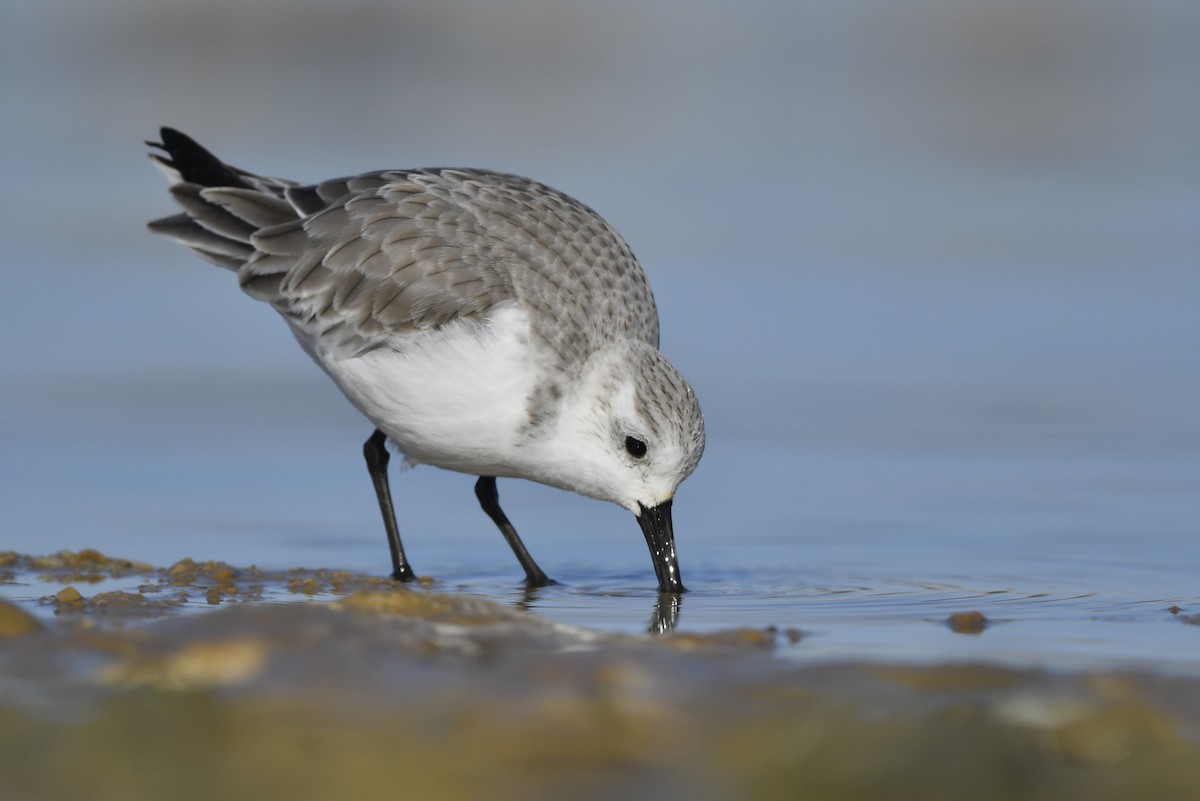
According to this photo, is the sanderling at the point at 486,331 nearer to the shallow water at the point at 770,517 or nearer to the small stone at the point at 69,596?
the shallow water at the point at 770,517

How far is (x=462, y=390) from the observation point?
20.2 feet

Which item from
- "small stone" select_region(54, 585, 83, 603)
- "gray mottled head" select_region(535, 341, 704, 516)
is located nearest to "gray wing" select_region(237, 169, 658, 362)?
"gray mottled head" select_region(535, 341, 704, 516)

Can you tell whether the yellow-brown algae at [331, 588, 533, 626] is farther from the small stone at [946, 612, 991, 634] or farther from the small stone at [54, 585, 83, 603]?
the small stone at [946, 612, 991, 634]

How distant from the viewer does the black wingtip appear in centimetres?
745

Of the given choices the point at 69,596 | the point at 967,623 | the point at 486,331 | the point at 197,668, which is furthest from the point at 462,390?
the point at 197,668

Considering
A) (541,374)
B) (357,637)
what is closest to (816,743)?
(357,637)

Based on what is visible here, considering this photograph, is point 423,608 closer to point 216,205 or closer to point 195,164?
point 216,205

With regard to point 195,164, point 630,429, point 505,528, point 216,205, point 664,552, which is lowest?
point 664,552

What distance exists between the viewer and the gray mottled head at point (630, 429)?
615 centimetres

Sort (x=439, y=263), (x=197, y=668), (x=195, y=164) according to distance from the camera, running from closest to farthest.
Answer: (x=197, y=668), (x=439, y=263), (x=195, y=164)

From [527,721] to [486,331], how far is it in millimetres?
2831

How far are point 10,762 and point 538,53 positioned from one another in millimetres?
18662

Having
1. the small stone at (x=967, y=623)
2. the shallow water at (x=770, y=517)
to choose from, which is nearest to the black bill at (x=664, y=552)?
the shallow water at (x=770, y=517)

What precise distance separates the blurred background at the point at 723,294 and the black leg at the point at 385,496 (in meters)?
0.14
